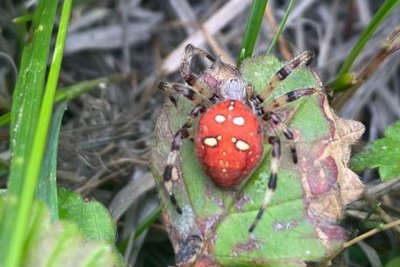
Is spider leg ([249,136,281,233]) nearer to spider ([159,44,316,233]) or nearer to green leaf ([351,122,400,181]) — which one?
spider ([159,44,316,233])

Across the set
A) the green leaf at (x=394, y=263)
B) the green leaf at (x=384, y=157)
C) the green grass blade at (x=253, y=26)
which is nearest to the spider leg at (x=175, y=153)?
the green grass blade at (x=253, y=26)

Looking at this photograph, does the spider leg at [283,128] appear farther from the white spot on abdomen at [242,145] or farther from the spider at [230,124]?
the white spot on abdomen at [242,145]

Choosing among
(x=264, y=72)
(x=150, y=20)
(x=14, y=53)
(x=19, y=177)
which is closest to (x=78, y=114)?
(x=14, y=53)

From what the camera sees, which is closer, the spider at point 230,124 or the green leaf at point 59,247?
the green leaf at point 59,247

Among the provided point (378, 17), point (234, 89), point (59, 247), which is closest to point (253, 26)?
point (234, 89)

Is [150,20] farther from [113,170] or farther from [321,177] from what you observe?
[321,177]
